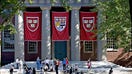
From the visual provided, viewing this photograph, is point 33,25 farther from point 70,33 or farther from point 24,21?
point 70,33

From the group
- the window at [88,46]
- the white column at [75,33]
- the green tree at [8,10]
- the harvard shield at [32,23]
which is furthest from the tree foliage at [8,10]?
the window at [88,46]

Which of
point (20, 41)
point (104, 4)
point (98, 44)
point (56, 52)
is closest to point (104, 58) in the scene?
point (98, 44)

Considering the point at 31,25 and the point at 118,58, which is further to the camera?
the point at 118,58

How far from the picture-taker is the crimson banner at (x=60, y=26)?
4344cm

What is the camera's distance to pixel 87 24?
43938 mm

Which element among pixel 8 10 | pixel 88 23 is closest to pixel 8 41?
pixel 88 23

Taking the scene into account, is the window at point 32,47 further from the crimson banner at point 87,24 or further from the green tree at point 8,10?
the green tree at point 8,10

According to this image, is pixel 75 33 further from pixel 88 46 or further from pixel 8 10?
pixel 8 10

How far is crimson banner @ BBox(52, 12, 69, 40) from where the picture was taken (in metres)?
43.4

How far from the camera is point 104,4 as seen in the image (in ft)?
115

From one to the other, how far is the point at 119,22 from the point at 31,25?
527 inches

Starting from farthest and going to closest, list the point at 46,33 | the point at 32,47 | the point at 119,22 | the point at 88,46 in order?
the point at 88,46, the point at 32,47, the point at 46,33, the point at 119,22

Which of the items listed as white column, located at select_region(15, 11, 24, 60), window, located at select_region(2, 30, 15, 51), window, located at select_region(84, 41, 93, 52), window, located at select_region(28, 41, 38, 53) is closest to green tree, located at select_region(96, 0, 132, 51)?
white column, located at select_region(15, 11, 24, 60)

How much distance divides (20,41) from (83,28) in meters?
6.45
